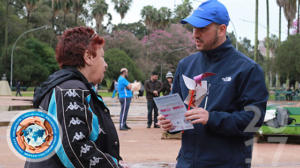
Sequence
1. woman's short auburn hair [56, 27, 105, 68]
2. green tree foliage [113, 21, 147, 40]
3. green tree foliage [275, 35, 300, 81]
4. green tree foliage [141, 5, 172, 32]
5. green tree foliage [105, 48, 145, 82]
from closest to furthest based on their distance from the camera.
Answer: woman's short auburn hair [56, 27, 105, 68] < green tree foliage [275, 35, 300, 81] < green tree foliage [105, 48, 145, 82] < green tree foliage [141, 5, 172, 32] < green tree foliage [113, 21, 147, 40]

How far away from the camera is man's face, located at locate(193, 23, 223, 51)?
281 centimetres

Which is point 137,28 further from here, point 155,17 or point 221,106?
point 221,106

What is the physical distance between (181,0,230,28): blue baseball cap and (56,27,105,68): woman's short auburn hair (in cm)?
72

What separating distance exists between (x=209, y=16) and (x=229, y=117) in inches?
28.0

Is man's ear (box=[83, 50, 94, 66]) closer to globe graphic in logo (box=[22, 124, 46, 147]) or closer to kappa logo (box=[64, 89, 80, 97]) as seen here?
kappa logo (box=[64, 89, 80, 97])

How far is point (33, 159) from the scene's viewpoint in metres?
2.47

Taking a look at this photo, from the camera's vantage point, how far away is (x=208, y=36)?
2824mm

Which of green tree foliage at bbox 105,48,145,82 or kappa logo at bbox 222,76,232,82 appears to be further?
green tree foliage at bbox 105,48,145,82

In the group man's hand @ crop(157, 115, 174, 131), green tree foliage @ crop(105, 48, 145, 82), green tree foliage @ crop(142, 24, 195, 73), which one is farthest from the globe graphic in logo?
green tree foliage @ crop(142, 24, 195, 73)

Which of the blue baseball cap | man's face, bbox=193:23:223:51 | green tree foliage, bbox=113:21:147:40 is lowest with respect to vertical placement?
man's face, bbox=193:23:223:51

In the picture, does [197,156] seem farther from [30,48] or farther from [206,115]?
[30,48]

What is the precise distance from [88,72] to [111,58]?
2212 inches

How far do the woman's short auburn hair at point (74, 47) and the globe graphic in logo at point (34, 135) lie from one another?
43 centimetres

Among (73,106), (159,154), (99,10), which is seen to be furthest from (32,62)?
(73,106)
